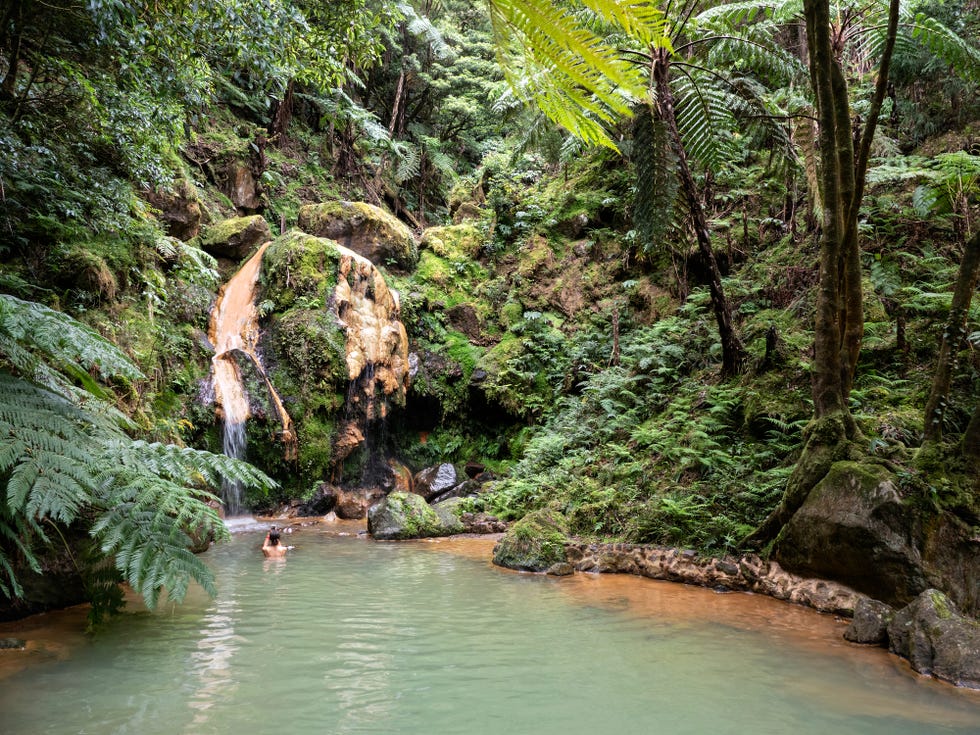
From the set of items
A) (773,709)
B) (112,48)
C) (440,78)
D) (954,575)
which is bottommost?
(773,709)

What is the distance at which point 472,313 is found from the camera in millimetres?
14461

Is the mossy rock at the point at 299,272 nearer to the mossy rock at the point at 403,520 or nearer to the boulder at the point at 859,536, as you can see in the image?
the mossy rock at the point at 403,520

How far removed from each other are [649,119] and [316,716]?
7.21 meters

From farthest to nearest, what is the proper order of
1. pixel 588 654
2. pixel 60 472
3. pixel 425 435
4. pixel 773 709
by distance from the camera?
pixel 425 435, pixel 588 654, pixel 773 709, pixel 60 472

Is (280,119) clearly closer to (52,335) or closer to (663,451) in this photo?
(663,451)

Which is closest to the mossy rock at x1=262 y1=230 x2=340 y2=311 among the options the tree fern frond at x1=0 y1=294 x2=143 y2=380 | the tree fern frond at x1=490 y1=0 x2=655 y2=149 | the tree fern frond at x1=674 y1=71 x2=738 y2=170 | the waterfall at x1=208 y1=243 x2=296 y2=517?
the waterfall at x1=208 y1=243 x2=296 y2=517

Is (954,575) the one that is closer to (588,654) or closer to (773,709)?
(773,709)

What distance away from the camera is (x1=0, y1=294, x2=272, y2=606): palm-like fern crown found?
109 inches

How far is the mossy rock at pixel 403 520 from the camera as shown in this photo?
346 inches

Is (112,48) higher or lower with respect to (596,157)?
lower

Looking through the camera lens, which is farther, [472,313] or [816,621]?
[472,313]

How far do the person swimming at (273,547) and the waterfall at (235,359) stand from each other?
8.39 feet

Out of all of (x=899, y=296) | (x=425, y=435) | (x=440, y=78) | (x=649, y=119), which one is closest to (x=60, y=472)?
(x=649, y=119)

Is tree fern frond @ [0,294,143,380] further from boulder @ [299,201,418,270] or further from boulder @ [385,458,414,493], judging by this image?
boulder @ [299,201,418,270]
